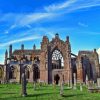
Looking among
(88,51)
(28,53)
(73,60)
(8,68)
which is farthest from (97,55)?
(8,68)

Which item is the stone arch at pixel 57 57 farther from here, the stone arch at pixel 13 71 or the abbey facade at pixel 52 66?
the stone arch at pixel 13 71

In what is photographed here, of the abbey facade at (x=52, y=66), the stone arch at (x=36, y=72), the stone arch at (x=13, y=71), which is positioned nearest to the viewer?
the abbey facade at (x=52, y=66)

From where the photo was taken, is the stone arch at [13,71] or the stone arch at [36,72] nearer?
the stone arch at [36,72]

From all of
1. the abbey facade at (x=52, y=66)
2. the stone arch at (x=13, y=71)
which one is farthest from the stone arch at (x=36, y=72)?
the stone arch at (x=13, y=71)

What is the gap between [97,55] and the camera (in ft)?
328

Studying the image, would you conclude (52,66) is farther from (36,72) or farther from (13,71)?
(13,71)

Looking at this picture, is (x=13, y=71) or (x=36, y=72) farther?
(x=13, y=71)

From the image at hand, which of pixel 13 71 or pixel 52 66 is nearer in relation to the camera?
pixel 52 66

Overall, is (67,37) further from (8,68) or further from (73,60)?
(8,68)

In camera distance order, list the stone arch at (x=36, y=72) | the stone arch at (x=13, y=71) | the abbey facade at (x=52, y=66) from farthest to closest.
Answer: the stone arch at (x=13, y=71), the stone arch at (x=36, y=72), the abbey facade at (x=52, y=66)

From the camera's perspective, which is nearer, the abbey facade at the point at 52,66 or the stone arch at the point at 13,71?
the abbey facade at the point at 52,66

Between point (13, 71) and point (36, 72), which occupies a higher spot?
point (13, 71)

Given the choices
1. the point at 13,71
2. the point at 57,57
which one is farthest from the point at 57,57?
the point at 13,71

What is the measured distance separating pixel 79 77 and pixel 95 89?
49.0 metres
